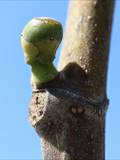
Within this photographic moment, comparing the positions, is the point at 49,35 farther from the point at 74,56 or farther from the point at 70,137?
the point at 70,137

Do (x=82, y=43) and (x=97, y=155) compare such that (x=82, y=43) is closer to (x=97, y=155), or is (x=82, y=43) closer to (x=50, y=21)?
(x=50, y=21)

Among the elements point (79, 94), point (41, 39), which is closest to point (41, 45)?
point (41, 39)

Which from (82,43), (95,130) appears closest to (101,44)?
(82,43)

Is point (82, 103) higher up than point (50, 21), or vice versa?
point (50, 21)

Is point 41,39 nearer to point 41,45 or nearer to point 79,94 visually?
point 41,45

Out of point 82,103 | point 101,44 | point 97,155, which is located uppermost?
point 101,44
